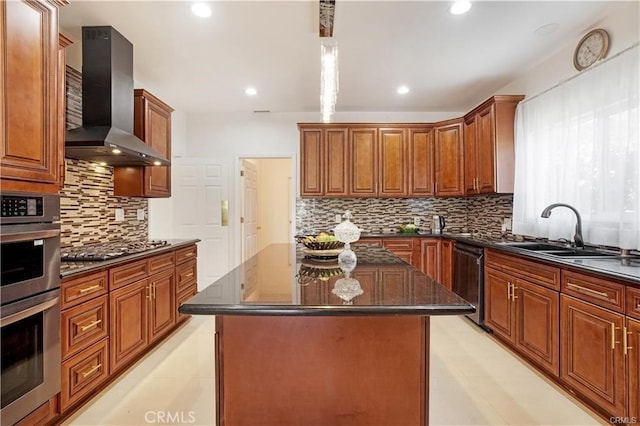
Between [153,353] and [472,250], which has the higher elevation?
[472,250]

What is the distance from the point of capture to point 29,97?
1.64 meters

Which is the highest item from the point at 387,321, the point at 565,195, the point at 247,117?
the point at 247,117

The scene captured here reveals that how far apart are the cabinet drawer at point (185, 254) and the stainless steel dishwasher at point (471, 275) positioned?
2.91 meters

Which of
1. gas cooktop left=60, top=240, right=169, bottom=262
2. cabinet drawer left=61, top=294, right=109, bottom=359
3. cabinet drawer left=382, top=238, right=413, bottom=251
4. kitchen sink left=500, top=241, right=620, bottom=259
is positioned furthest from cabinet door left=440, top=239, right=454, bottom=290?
cabinet drawer left=61, top=294, right=109, bottom=359

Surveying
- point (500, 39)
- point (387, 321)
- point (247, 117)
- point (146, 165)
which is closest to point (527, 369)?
point (387, 321)

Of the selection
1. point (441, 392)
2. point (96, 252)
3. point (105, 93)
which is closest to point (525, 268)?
point (441, 392)

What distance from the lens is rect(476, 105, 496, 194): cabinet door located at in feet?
11.6

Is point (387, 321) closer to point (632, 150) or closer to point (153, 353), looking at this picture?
point (632, 150)

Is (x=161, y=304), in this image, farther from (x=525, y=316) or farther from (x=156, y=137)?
(x=525, y=316)

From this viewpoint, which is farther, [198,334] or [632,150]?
[198,334]

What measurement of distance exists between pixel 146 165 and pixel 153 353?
1.75m

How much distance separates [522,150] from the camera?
3305 mm

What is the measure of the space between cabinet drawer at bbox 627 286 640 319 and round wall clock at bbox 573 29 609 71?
1935mm

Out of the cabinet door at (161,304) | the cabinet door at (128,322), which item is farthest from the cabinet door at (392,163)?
the cabinet door at (128,322)
